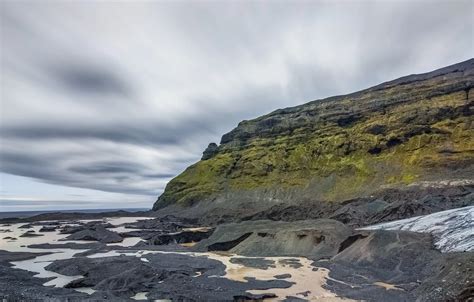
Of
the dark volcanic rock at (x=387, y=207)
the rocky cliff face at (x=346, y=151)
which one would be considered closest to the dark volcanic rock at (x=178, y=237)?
the dark volcanic rock at (x=387, y=207)

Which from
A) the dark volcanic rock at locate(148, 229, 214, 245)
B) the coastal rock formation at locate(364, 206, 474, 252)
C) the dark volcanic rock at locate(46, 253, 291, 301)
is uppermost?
the coastal rock formation at locate(364, 206, 474, 252)

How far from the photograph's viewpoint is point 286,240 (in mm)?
31781

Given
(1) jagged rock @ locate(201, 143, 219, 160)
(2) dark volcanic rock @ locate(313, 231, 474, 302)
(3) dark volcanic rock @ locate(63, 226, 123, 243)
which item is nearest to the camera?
(2) dark volcanic rock @ locate(313, 231, 474, 302)

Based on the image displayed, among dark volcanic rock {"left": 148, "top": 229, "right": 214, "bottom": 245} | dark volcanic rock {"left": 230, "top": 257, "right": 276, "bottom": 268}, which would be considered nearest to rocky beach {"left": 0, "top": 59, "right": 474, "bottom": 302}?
dark volcanic rock {"left": 148, "top": 229, "right": 214, "bottom": 245}

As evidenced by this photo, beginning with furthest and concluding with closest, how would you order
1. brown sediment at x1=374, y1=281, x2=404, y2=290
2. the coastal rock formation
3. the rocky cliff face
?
the rocky cliff face → the coastal rock formation → brown sediment at x1=374, y1=281, x2=404, y2=290

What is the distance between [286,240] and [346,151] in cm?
5983

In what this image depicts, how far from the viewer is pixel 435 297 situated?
43.7 feet

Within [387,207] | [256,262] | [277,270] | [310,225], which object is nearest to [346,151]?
[387,207]

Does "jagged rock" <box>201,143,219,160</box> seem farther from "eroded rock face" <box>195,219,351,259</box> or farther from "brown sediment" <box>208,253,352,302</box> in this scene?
"brown sediment" <box>208,253,352,302</box>

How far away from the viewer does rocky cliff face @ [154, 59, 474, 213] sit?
72875 mm

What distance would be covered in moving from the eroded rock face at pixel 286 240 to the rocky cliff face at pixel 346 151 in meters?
36.4

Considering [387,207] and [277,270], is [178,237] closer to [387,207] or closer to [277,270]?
[277,270]

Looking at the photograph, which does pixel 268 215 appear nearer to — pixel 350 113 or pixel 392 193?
pixel 392 193

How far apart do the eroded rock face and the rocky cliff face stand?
120ft
